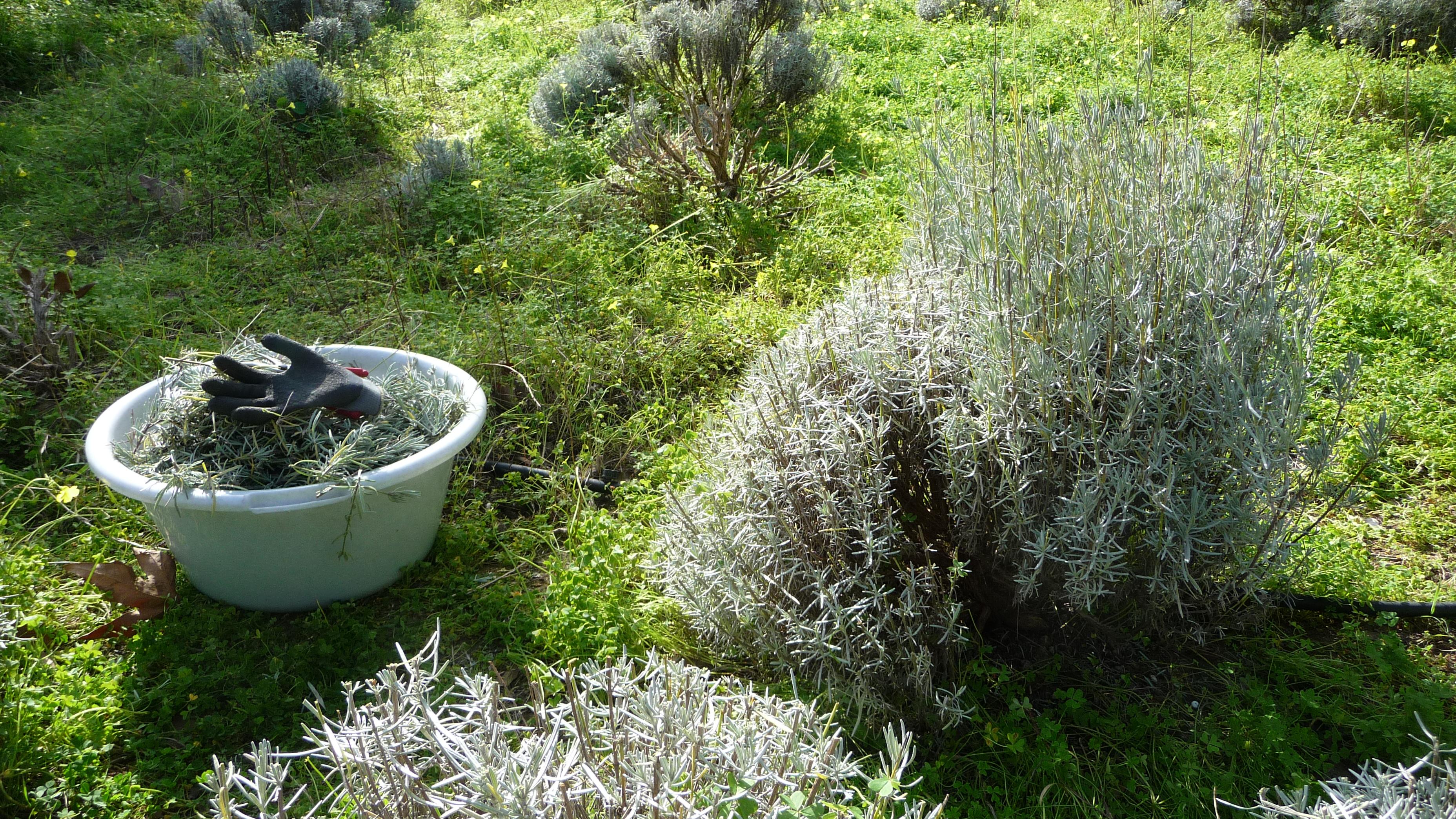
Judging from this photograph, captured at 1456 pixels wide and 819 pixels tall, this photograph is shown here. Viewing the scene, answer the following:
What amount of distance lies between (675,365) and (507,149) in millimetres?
3145

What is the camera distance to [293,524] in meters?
2.50

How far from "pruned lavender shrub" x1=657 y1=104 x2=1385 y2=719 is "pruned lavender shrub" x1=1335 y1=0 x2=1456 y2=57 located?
22.5 feet

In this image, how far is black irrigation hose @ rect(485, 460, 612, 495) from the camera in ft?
10.7

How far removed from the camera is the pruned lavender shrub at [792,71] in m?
6.77

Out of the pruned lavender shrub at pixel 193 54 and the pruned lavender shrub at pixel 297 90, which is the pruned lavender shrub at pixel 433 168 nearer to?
the pruned lavender shrub at pixel 297 90

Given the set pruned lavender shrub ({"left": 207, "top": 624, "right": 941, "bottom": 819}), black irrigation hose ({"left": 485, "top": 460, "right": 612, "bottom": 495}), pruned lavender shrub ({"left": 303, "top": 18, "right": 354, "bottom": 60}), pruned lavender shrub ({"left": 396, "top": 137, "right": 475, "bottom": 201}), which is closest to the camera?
pruned lavender shrub ({"left": 207, "top": 624, "right": 941, "bottom": 819})

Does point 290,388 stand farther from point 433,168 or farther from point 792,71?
point 792,71

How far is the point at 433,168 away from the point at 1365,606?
5109mm

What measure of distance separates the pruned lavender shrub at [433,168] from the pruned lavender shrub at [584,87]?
95 cm

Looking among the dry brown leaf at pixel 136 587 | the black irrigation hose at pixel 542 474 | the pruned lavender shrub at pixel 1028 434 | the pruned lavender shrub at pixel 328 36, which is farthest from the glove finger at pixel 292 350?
the pruned lavender shrub at pixel 328 36

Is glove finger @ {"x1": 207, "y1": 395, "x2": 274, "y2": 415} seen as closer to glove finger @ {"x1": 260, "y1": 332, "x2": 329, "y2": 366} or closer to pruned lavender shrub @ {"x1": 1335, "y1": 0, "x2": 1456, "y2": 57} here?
glove finger @ {"x1": 260, "y1": 332, "x2": 329, "y2": 366}

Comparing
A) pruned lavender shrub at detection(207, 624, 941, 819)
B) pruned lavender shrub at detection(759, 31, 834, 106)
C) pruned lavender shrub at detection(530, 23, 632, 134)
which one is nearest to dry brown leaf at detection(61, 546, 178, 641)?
pruned lavender shrub at detection(207, 624, 941, 819)

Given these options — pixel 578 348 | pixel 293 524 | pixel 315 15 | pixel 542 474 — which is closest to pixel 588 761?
pixel 293 524

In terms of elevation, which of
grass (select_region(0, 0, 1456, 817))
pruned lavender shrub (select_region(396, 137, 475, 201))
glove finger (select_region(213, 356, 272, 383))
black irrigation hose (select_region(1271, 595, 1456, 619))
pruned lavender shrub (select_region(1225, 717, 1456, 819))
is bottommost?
black irrigation hose (select_region(1271, 595, 1456, 619))
